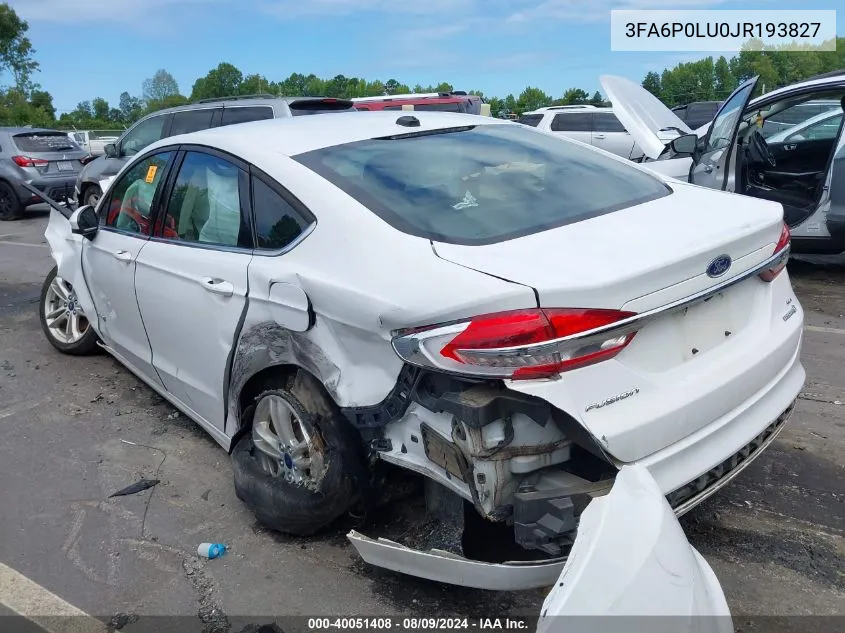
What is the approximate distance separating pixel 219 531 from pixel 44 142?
13.1 metres

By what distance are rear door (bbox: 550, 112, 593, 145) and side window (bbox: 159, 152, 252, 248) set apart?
47.4ft

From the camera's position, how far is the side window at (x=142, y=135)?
33.1 feet

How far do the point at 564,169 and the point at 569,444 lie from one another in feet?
4.51

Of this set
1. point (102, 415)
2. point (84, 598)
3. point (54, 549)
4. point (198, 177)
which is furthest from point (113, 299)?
point (84, 598)

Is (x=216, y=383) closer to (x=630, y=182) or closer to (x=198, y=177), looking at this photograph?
(x=198, y=177)

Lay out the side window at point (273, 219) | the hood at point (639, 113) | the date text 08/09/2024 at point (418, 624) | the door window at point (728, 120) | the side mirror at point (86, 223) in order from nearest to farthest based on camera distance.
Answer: the date text 08/09/2024 at point (418, 624) → the side window at point (273, 219) → the side mirror at point (86, 223) → the door window at point (728, 120) → the hood at point (639, 113)

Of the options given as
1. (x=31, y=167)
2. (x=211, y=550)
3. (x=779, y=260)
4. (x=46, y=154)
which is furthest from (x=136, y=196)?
(x=46, y=154)

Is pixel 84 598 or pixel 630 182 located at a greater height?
pixel 630 182

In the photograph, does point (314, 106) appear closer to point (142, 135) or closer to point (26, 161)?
point (142, 135)

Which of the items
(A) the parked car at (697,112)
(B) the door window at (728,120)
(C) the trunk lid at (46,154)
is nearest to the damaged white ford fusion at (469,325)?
(B) the door window at (728,120)

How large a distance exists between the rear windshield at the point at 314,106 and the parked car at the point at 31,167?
6.84 metres

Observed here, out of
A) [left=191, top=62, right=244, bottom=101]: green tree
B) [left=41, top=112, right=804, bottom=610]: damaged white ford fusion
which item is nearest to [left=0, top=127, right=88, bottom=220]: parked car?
[left=41, top=112, right=804, bottom=610]: damaged white ford fusion

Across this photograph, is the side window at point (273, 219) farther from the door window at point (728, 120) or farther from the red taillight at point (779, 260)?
the door window at point (728, 120)

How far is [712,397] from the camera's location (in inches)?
92.8
